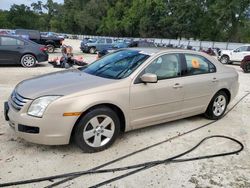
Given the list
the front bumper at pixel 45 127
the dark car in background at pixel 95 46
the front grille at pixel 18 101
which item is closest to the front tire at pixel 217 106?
the front bumper at pixel 45 127

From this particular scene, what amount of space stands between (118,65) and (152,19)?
6687cm

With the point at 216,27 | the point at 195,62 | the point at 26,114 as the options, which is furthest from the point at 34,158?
the point at 216,27

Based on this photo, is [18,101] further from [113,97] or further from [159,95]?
[159,95]

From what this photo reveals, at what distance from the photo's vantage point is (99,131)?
4.52 meters

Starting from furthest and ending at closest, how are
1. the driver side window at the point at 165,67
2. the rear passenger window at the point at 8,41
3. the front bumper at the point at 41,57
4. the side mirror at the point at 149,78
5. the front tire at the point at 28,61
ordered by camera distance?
the front bumper at the point at 41,57
the front tire at the point at 28,61
the rear passenger window at the point at 8,41
the driver side window at the point at 165,67
the side mirror at the point at 149,78

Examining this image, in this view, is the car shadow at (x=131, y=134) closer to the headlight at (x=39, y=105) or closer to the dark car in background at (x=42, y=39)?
the headlight at (x=39, y=105)

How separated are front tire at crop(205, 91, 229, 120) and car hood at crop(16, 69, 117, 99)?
8.26ft

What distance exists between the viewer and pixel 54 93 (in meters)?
4.23

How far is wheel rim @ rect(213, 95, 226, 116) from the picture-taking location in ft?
20.9

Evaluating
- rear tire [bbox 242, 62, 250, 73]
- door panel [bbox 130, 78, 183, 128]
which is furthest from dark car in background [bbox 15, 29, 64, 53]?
door panel [bbox 130, 78, 183, 128]

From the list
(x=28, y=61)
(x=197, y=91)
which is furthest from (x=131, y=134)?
(x=28, y=61)

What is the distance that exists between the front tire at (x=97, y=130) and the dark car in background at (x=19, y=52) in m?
10.1

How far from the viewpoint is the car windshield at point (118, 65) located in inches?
195

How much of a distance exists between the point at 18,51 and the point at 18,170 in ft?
34.7
